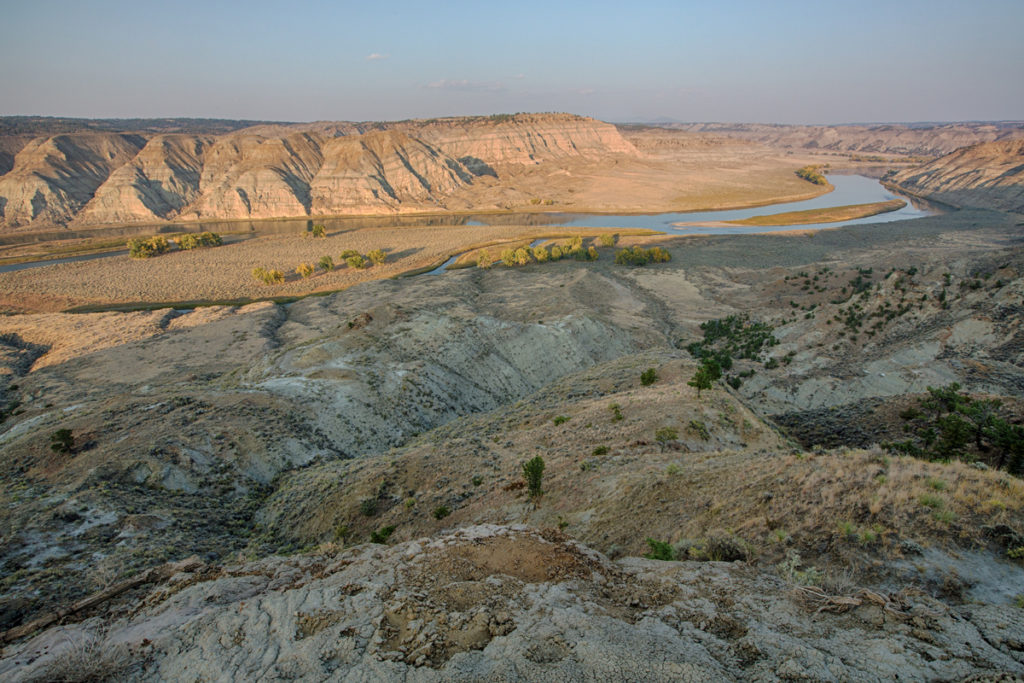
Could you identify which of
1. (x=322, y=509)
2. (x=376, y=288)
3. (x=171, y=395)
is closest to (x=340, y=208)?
(x=376, y=288)

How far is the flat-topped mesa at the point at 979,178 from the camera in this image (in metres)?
118

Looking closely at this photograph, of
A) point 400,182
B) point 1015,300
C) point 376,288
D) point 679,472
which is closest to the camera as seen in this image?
point 679,472

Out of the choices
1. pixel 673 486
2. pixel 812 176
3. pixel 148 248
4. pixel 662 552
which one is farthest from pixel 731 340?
pixel 812 176

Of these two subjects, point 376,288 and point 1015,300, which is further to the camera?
point 376,288

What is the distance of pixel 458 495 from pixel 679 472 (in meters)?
8.49

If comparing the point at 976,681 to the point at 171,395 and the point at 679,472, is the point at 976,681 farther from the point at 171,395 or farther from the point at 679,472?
the point at 171,395

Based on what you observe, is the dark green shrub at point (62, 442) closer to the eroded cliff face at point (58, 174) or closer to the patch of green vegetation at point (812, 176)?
the eroded cliff face at point (58, 174)

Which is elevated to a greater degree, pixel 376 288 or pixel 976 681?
pixel 976 681

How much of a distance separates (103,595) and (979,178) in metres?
194

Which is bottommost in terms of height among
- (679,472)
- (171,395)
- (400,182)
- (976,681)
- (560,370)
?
(560,370)

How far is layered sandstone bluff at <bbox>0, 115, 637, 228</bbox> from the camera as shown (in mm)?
125562

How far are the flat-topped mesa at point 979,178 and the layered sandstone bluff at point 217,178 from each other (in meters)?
139

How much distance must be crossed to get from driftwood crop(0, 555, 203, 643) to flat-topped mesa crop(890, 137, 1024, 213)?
538ft

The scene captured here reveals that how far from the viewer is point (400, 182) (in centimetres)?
14925
